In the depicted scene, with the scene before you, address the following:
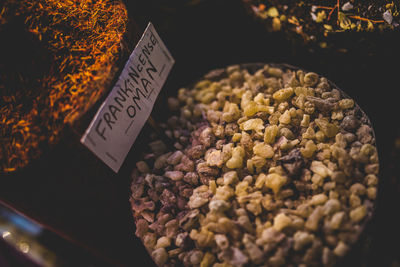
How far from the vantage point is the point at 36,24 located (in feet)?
2.02

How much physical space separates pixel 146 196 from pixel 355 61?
25.4 inches

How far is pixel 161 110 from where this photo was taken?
2.82ft

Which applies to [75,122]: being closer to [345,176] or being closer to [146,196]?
[146,196]

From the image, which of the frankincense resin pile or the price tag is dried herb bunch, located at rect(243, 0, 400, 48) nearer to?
the frankincense resin pile

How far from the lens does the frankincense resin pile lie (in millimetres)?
531

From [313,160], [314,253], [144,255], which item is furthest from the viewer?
[144,255]

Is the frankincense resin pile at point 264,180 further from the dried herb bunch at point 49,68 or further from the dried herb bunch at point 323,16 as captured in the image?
the dried herb bunch at point 49,68

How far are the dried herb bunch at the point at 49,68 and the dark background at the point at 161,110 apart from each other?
6cm

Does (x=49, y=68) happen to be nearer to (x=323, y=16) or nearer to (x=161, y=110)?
(x=161, y=110)

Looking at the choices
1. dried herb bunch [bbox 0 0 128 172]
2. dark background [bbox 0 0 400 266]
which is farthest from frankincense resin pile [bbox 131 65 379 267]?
dried herb bunch [bbox 0 0 128 172]

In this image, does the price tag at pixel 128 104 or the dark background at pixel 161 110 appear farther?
the dark background at pixel 161 110

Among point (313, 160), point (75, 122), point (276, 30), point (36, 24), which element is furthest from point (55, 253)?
point (276, 30)

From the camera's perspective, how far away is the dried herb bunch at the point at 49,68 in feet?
1.90

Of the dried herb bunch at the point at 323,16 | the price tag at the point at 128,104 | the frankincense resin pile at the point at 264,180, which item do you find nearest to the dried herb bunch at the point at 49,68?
the price tag at the point at 128,104
